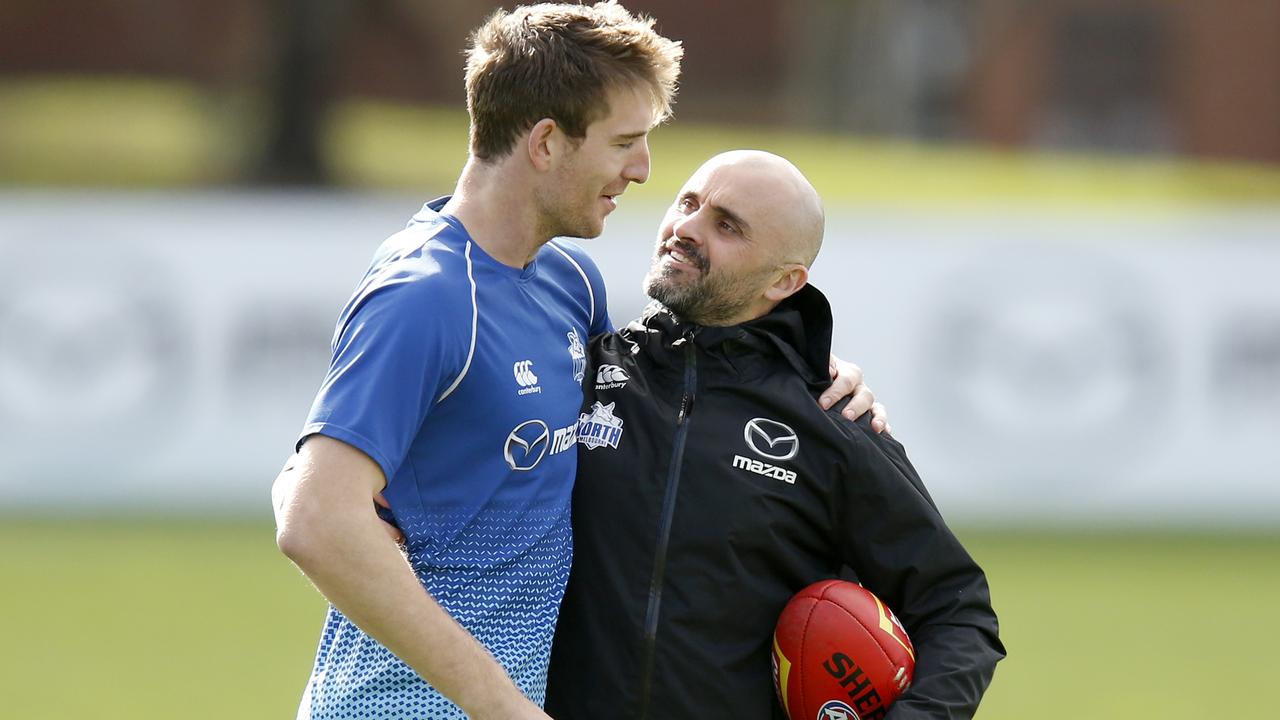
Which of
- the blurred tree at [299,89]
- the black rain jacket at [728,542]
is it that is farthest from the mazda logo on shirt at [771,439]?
the blurred tree at [299,89]

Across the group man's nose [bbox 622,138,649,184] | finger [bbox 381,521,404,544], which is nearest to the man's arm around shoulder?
finger [bbox 381,521,404,544]

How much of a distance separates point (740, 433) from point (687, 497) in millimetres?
205

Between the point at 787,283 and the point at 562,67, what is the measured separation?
3.01 ft

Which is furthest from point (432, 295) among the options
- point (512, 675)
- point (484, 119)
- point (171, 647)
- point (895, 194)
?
point (895, 194)

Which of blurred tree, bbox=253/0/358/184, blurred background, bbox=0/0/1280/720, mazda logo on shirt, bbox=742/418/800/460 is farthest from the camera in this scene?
blurred tree, bbox=253/0/358/184

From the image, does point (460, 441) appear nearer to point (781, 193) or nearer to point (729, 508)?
point (729, 508)

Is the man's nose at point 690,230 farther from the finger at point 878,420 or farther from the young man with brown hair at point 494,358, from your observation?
the finger at point 878,420

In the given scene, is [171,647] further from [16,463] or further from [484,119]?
[484,119]

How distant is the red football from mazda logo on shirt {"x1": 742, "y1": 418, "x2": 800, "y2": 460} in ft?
1.11

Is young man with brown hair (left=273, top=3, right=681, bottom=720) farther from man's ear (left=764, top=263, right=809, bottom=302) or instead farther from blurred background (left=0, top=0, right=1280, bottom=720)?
blurred background (left=0, top=0, right=1280, bottom=720)

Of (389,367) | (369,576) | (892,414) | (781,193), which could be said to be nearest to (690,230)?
(781,193)

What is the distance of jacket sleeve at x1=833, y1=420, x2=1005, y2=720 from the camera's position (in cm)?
387

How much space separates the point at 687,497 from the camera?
3.91 metres

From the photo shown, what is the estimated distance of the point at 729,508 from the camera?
12.8 feet
